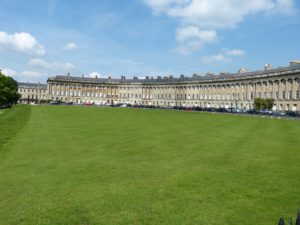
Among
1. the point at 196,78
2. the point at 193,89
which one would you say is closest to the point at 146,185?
the point at 193,89

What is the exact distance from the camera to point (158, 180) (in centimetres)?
1116

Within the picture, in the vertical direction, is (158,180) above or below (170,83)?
below

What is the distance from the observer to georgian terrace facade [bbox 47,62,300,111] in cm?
10075

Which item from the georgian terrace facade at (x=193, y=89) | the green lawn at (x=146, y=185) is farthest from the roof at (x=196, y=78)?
the green lawn at (x=146, y=185)

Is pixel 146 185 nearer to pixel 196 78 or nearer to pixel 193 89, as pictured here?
pixel 193 89

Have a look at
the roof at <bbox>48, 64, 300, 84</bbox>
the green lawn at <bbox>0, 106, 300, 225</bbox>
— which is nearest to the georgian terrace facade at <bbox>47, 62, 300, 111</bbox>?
the roof at <bbox>48, 64, 300, 84</bbox>

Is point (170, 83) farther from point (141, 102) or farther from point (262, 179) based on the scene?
point (262, 179)

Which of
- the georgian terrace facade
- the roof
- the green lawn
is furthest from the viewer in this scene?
the roof

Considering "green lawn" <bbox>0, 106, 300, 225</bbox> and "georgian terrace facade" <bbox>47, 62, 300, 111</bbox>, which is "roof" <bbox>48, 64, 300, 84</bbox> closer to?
"georgian terrace facade" <bbox>47, 62, 300, 111</bbox>

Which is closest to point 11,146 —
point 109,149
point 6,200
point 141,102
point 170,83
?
point 109,149

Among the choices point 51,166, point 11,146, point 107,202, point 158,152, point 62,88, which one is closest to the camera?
point 107,202

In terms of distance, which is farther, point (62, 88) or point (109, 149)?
point (62, 88)

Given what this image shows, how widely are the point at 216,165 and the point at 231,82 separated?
117876 mm

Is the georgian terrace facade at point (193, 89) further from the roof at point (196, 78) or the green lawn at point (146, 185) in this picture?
the green lawn at point (146, 185)
